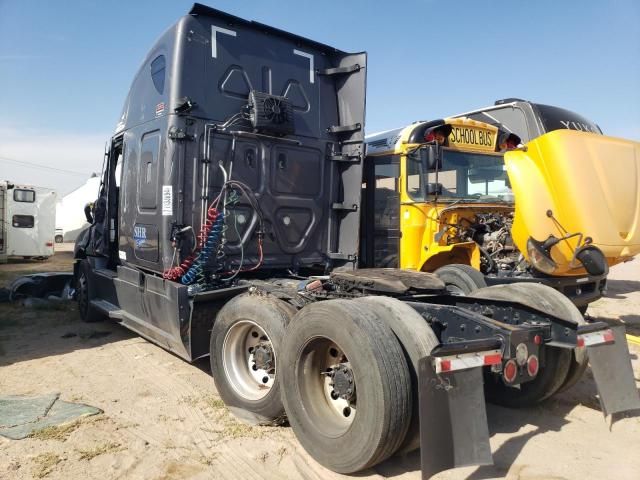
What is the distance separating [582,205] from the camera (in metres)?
5.12

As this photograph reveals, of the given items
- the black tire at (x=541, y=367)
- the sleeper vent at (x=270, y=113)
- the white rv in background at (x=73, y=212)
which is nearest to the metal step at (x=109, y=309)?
the sleeper vent at (x=270, y=113)

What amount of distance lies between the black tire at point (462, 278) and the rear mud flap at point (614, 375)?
6.78ft

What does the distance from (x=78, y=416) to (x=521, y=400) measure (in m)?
3.68

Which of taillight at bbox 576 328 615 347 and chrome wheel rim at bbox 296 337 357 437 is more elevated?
taillight at bbox 576 328 615 347

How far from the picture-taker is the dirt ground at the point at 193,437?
10.7 feet

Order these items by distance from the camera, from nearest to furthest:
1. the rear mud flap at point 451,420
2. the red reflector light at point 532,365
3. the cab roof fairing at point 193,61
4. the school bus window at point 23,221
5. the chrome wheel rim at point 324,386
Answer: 1. the rear mud flap at point 451,420
2. the red reflector light at point 532,365
3. the chrome wheel rim at point 324,386
4. the cab roof fairing at point 193,61
5. the school bus window at point 23,221

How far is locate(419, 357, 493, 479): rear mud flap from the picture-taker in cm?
265

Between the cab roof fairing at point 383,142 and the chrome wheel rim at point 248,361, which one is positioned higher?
the cab roof fairing at point 383,142

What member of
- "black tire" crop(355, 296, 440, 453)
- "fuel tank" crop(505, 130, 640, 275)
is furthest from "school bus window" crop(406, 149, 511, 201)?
"black tire" crop(355, 296, 440, 453)

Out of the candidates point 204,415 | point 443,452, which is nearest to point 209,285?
point 204,415

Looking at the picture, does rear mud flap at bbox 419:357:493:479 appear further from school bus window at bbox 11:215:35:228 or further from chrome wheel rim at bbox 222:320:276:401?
school bus window at bbox 11:215:35:228

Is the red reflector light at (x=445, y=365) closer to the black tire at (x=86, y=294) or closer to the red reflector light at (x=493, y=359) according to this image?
the red reflector light at (x=493, y=359)

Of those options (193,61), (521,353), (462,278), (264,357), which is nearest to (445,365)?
(521,353)

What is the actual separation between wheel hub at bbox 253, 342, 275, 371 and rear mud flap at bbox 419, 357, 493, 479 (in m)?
1.70
